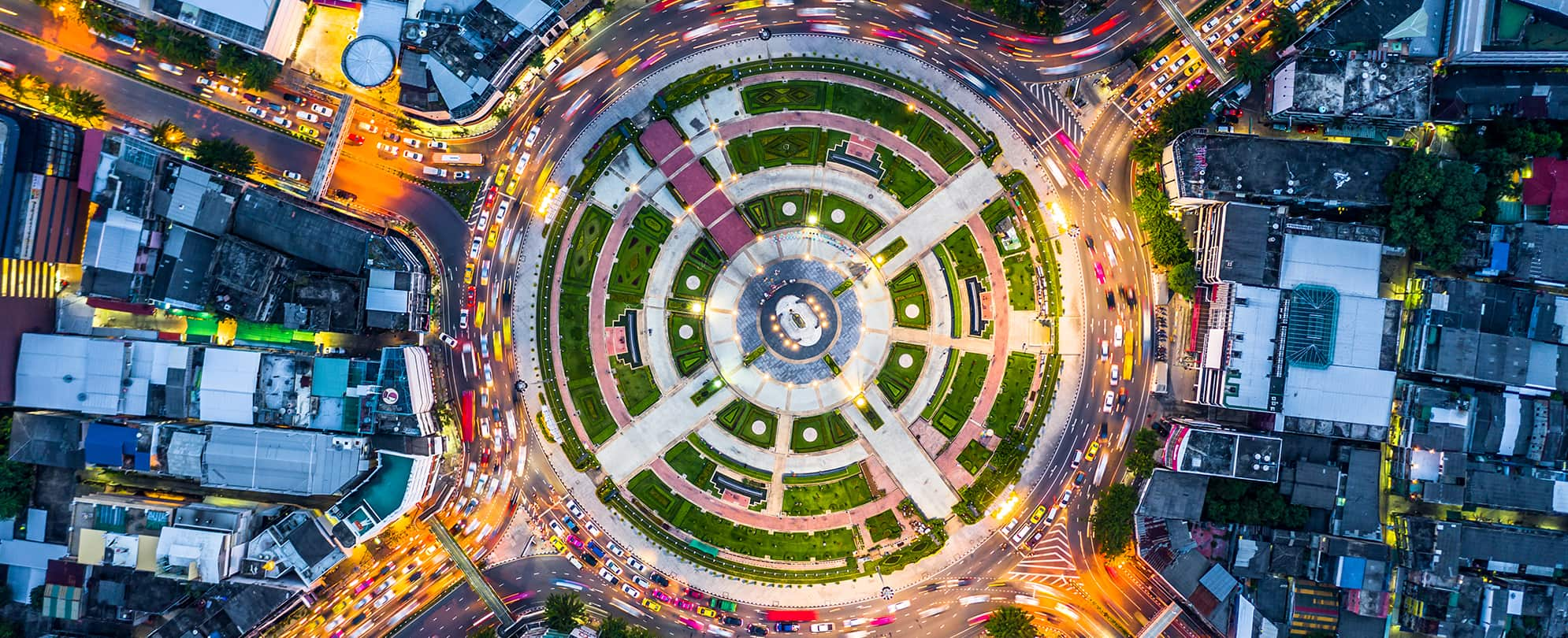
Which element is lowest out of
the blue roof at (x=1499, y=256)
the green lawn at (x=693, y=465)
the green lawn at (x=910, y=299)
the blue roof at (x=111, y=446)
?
the blue roof at (x=111, y=446)

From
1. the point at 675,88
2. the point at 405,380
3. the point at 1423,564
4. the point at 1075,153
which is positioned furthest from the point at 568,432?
the point at 1423,564

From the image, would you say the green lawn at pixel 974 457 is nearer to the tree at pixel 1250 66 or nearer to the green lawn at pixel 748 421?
the green lawn at pixel 748 421

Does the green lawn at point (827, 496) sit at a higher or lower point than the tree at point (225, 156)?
lower

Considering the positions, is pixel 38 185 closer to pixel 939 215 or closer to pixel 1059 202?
pixel 939 215

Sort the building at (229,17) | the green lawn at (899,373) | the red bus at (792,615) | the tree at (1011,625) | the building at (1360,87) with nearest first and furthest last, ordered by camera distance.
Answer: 1. the building at (229,17)
2. the building at (1360,87)
3. the tree at (1011,625)
4. the red bus at (792,615)
5. the green lawn at (899,373)

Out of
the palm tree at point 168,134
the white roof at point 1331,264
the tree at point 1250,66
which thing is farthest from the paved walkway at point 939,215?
the palm tree at point 168,134

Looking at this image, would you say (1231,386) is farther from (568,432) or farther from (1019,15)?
(568,432)

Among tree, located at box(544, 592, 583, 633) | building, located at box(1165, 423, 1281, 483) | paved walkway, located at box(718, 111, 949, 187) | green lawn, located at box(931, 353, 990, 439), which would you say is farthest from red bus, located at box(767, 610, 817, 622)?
paved walkway, located at box(718, 111, 949, 187)
